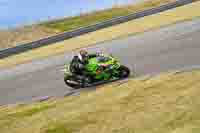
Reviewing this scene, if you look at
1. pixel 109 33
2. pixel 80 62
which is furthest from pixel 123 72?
pixel 109 33

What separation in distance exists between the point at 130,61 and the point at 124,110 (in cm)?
903

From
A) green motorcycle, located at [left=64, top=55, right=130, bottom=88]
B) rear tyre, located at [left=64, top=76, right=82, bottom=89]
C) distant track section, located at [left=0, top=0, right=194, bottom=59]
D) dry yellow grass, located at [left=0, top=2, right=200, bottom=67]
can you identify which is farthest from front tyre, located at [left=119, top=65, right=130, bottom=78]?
distant track section, located at [left=0, top=0, right=194, bottom=59]

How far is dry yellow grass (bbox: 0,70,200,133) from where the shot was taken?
42.1 feet

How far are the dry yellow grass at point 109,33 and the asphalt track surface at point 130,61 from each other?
1.36 meters

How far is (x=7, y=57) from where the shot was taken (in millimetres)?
32531

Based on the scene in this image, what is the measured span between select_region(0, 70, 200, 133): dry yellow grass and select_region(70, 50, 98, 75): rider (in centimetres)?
199

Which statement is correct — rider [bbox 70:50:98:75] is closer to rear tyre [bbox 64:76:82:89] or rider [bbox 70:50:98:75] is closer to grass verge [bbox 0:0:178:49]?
rear tyre [bbox 64:76:82:89]

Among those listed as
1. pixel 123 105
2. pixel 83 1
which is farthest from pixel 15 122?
pixel 83 1

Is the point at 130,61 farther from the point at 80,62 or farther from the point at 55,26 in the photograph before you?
the point at 55,26

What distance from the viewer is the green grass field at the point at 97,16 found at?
4188 centimetres

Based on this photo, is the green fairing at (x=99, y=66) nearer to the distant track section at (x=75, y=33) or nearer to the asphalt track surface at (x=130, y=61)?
the asphalt track surface at (x=130, y=61)

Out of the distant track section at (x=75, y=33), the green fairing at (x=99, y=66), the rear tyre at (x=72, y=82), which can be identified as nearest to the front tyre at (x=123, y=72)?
the green fairing at (x=99, y=66)

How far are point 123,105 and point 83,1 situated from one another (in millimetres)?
96844

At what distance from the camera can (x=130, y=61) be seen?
77.1ft
